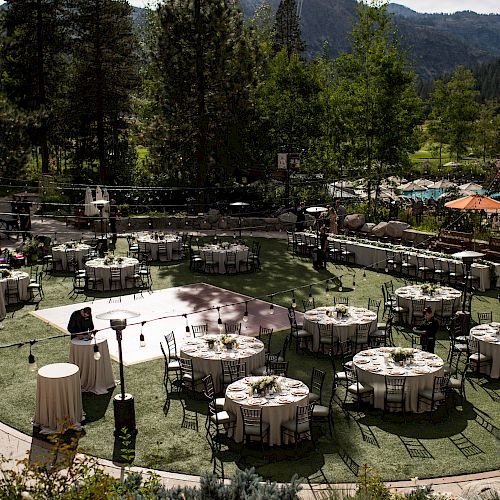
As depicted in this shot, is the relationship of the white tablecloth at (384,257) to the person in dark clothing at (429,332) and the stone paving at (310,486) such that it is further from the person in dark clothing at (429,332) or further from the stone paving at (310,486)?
the stone paving at (310,486)

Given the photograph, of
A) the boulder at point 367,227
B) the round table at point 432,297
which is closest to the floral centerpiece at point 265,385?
the round table at point 432,297

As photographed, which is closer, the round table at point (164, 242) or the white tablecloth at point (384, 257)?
the white tablecloth at point (384, 257)

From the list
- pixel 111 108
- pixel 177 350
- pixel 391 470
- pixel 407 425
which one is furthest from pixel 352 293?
pixel 111 108

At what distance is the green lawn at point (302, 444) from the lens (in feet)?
34.6

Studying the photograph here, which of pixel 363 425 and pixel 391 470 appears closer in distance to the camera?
pixel 391 470

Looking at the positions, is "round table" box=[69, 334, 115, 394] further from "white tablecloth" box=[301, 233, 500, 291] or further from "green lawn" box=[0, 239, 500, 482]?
"white tablecloth" box=[301, 233, 500, 291]

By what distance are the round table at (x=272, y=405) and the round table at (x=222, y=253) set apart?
1298cm

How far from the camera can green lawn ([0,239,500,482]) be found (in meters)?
10.5

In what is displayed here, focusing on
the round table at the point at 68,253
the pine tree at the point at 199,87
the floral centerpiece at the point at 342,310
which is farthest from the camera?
the pine tree at the point at 199,87

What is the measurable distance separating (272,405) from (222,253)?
13.7 meters

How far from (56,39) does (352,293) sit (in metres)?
28.7

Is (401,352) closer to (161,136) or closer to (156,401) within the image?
(156,401)

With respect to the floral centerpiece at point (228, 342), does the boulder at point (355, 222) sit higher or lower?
higher

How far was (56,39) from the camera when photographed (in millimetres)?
41594
